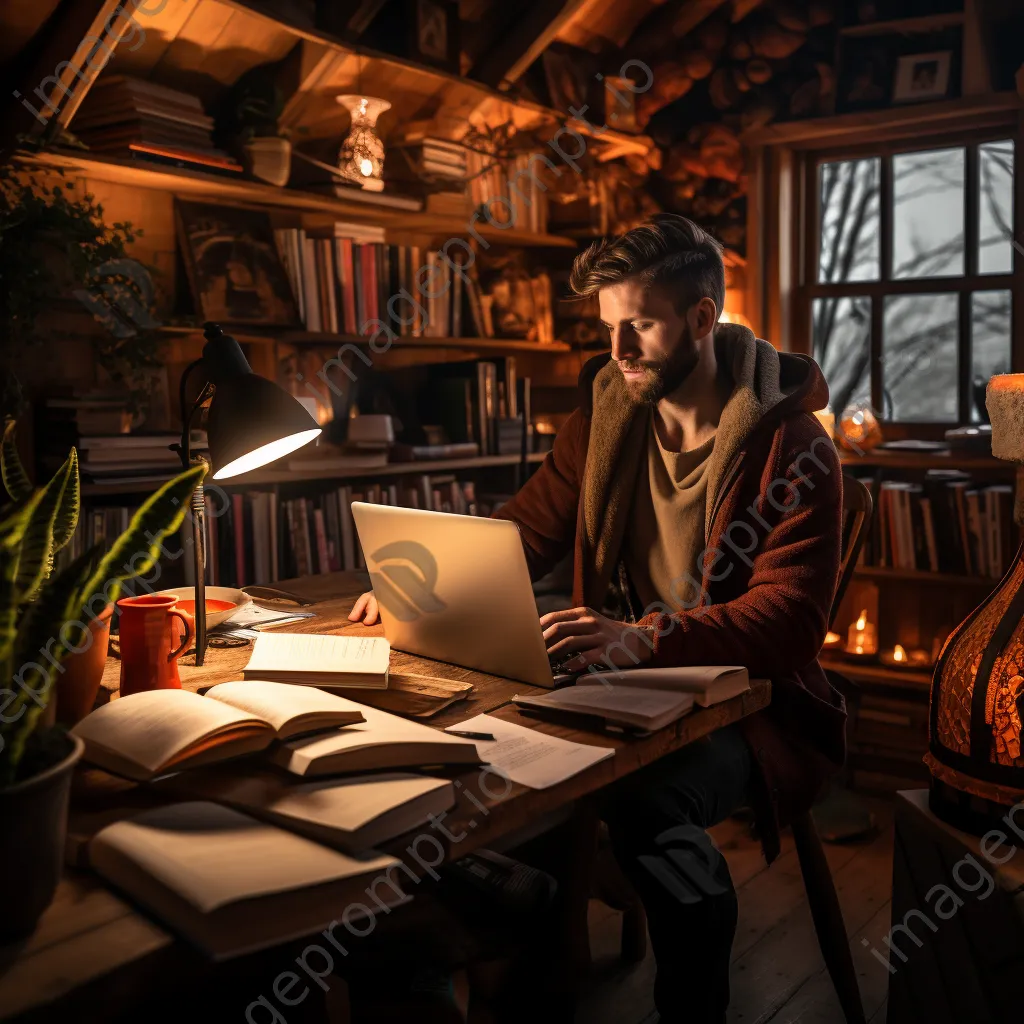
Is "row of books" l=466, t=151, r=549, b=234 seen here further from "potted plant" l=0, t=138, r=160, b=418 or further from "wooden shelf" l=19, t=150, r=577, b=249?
"potted plant" l=0, t=138, r=160, b=418

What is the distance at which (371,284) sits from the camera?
306cm

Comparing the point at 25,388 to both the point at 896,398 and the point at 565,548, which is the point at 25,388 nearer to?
the point at 565,548

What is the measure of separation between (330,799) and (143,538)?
0.30 metres

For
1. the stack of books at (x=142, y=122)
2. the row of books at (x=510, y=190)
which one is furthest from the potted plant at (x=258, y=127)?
the row of books at (x=510, y=190)

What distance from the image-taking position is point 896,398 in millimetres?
3576

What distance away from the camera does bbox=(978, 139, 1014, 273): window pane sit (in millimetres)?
3324

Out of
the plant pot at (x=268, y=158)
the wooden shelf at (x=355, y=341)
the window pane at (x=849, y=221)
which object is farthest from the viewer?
the window pane at (x=849, y=221)

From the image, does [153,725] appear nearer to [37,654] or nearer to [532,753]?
[37,654]

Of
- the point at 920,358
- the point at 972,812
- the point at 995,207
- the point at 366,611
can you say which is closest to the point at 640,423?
the point at 366,611

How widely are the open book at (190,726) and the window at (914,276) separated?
2.86 meters

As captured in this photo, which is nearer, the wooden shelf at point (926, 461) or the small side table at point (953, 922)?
the small side table at point (953, 922)

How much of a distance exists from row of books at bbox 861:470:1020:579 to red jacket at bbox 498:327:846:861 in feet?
4.60

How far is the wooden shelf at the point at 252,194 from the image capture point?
2.35 metres

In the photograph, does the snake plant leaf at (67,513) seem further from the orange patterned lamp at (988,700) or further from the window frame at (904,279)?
the window frame at (904,279)
